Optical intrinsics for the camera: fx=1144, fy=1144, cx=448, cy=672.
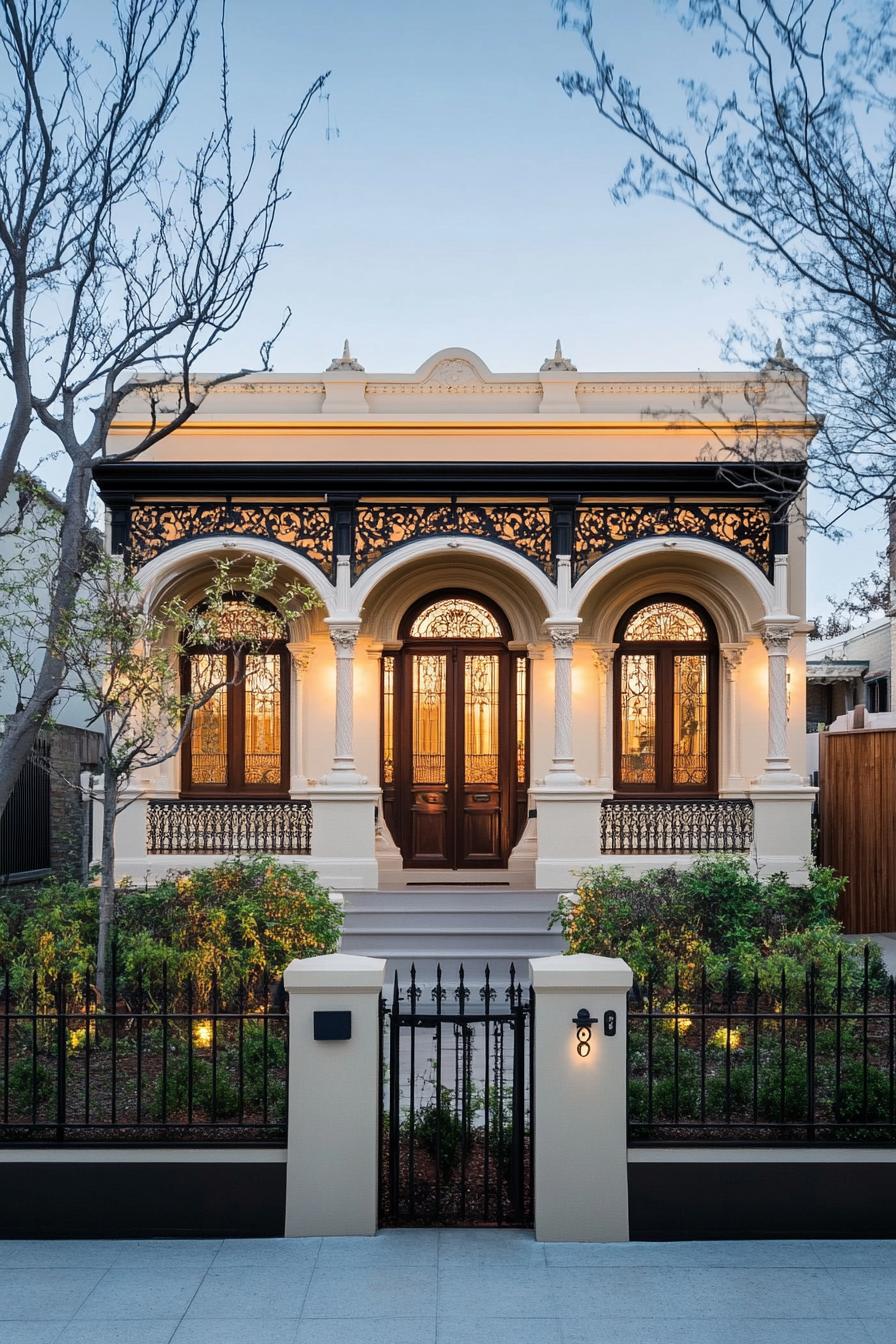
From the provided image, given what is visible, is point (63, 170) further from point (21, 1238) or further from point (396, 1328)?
point (396, 1328)

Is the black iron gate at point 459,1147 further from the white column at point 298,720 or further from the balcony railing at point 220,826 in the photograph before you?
the white column at point 298,720

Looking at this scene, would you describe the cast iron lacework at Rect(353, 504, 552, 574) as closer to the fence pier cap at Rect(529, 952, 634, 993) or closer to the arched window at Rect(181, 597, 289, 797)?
the arched window at Rect(181, 597, 289, 797)

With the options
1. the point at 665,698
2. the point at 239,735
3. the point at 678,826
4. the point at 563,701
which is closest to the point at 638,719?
the point at 665,698

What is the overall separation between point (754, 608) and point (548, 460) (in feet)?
10.0

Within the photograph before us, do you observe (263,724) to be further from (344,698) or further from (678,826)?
(678,826)

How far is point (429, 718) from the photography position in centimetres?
1445

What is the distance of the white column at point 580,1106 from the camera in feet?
17.9

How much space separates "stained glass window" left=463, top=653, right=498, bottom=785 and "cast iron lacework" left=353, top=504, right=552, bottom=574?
6.54 feet

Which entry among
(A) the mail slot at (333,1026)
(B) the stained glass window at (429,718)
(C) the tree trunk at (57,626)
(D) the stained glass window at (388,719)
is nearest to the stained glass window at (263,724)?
(D) the stained glass window at (388,719)

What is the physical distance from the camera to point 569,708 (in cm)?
1302

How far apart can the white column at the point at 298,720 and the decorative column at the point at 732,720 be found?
516cm

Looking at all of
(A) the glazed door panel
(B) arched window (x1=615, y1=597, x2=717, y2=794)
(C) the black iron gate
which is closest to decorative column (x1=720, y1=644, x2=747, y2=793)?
(B) arched window (x1=615, y1=597, x2=717, y2=794)

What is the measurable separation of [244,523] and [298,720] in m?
2.60

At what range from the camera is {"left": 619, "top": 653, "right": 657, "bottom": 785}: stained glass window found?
14383 millimetres
